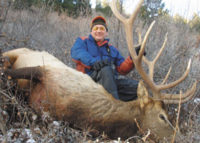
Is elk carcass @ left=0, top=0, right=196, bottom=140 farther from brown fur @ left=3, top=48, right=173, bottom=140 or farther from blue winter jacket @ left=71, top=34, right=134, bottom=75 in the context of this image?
blue winter jacket @ left=71, top=34, right=134, bottom=75

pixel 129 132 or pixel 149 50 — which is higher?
pixel 149 50

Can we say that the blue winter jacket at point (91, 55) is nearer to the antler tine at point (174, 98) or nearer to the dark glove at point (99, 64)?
the dark glove at point (99, 64)

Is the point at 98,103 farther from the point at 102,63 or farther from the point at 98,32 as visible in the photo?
the point at 98,32

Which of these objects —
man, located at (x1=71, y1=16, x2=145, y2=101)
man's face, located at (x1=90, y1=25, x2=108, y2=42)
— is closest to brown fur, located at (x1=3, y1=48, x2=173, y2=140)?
man, located at (x1=71, y1=16, x2=145, y2=101)

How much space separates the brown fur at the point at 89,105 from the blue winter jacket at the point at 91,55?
518 millimetres

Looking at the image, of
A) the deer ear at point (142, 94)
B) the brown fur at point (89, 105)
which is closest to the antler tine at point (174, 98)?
the brown fur at point (89, 105)

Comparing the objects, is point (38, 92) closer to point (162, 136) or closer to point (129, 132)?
point (129, 132)

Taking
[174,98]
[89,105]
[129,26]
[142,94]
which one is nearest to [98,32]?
[129,26]

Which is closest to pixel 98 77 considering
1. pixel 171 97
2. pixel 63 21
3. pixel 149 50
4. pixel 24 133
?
pixel 171 97

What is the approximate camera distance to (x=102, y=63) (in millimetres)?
3246

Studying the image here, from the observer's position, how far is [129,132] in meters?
2.77

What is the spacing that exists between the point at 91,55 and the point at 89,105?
52.3 inches

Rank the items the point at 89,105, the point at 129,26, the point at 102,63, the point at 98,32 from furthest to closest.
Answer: the point at 98,32, the point at 102,63, the point at 129,26, the point at 89,105

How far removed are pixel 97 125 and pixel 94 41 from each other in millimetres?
1841
